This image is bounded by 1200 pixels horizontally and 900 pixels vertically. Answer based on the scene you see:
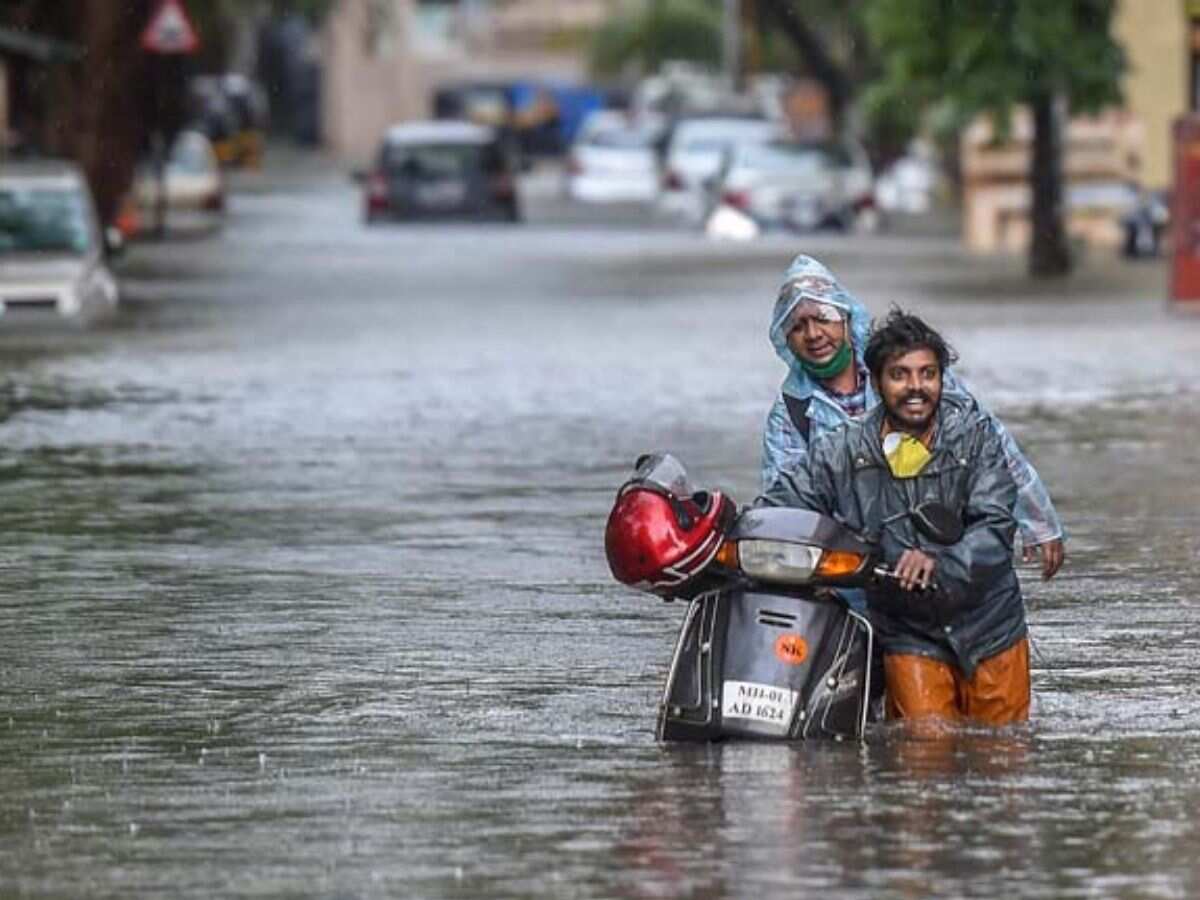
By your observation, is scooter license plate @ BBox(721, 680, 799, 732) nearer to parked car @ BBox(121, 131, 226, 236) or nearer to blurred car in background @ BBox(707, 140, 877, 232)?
blurred car in background @ BBox(707, 140, 877, 232)

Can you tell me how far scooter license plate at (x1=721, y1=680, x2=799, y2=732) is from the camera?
10.1 meters

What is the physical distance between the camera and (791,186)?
50.9 m

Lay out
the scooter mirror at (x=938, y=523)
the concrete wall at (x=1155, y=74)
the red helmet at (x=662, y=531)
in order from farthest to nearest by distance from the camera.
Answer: the concrete wall at (x=1155, y=74) < the scooter mirror at (x=938, y=523) < the red helmet at (x=662, y=531)

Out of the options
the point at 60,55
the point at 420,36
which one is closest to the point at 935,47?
the point at 60,55

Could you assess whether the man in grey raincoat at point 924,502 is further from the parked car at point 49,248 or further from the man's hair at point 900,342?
the parked car at point 49,248

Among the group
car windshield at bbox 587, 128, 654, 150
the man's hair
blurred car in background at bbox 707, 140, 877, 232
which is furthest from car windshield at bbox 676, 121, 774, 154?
the man's hair

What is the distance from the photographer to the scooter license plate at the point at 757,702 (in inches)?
399

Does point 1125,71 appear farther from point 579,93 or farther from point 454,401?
point 579,93

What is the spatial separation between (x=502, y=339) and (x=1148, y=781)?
2028 cm

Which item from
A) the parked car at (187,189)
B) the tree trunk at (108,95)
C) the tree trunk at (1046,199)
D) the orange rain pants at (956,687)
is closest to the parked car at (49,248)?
the tree trunk at (1046,199)

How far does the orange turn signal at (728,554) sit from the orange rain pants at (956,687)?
65 cm

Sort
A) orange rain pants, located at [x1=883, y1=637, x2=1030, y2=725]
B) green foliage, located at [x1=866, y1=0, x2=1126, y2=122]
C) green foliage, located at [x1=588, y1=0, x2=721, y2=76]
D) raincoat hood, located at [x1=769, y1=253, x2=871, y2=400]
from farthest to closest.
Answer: green foliage, located at [x1=588, y1=0, x2=721, y2=76] < green foliage, located at [x1=866, y1=0, x2=1126, y2=122] < raincoat hood, located at [x1=769, y1=253, x2=871, y2=400] < orange rain pants, located at [x1=883, y1=637, x2=1030, y2=725]

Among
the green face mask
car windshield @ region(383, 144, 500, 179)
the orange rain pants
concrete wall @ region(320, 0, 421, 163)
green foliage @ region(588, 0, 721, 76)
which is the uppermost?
the green face mask

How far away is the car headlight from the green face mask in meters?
0.91
